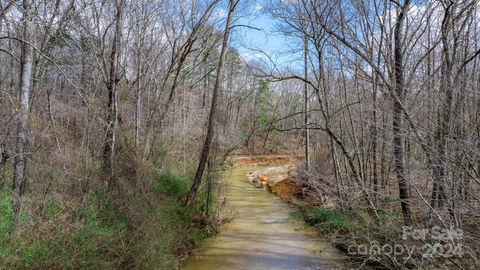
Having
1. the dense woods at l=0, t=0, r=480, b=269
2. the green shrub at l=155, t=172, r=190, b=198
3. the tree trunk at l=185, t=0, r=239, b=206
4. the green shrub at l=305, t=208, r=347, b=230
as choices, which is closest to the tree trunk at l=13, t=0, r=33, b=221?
the dense woods at l=0, t=0, r=480, b=269

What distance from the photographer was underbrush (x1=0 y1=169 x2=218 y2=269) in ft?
13.5

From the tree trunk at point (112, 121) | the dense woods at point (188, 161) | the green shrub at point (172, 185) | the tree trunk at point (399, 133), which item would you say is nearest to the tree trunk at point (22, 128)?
the dense woods at point (188, 161)

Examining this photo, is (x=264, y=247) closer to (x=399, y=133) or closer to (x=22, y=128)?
(x=399, y=133)

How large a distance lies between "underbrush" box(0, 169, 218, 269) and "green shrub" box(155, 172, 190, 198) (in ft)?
3.53

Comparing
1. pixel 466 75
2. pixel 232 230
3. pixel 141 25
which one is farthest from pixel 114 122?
pixel 141 25

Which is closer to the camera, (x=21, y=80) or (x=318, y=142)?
(x=21, y=80)

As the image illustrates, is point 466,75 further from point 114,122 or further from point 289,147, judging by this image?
point 289,147

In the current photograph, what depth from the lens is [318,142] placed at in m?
16.9

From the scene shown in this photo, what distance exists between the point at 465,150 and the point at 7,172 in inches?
305

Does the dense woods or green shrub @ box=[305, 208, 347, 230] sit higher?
the dense woods

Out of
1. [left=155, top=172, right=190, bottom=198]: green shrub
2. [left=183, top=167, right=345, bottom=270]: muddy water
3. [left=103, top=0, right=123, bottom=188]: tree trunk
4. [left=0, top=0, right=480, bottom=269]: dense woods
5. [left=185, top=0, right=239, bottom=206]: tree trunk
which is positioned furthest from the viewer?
[left=185, top=0, right=239, bottom=206]: tree trunk

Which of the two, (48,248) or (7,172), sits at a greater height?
(7,172)

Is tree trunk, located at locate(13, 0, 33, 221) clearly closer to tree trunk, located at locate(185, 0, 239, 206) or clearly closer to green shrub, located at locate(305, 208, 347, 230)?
tree trunk, located at locate(185, 0, 239, 206)

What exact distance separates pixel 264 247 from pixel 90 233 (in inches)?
163
